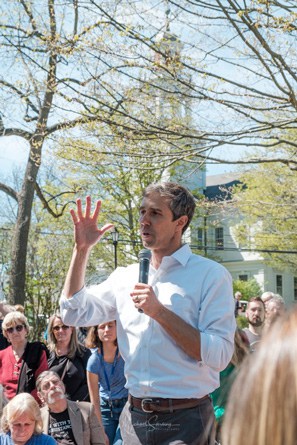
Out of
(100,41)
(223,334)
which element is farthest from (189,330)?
(100,41)

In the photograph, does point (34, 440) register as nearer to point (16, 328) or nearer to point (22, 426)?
point (22, 426)

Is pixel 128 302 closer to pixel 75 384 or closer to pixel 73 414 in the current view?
pixel 73 414

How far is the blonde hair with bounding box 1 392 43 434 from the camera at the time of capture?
221 inches

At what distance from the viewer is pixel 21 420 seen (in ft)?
18.4

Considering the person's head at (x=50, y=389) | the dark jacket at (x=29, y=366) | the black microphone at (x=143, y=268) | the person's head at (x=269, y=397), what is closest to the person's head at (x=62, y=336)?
the dark jacket at (x=29, y=366)

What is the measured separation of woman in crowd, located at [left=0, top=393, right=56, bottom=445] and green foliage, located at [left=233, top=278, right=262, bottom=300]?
47.3 m

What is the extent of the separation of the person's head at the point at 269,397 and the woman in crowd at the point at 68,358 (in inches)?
245

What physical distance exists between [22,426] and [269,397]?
197 inches

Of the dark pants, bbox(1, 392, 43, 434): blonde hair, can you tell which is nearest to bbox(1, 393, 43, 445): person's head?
bbox(1, 392, 43, 434): blonde hair

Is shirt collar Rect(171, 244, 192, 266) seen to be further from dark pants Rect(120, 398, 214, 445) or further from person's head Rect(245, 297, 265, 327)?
person's head Rect(245, 297, 265, 327)

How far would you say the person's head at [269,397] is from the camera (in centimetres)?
95

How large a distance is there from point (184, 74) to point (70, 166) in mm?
4501

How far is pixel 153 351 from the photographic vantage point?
3.52 m

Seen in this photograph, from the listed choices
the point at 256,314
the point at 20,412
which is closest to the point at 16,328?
the point at 20,412
